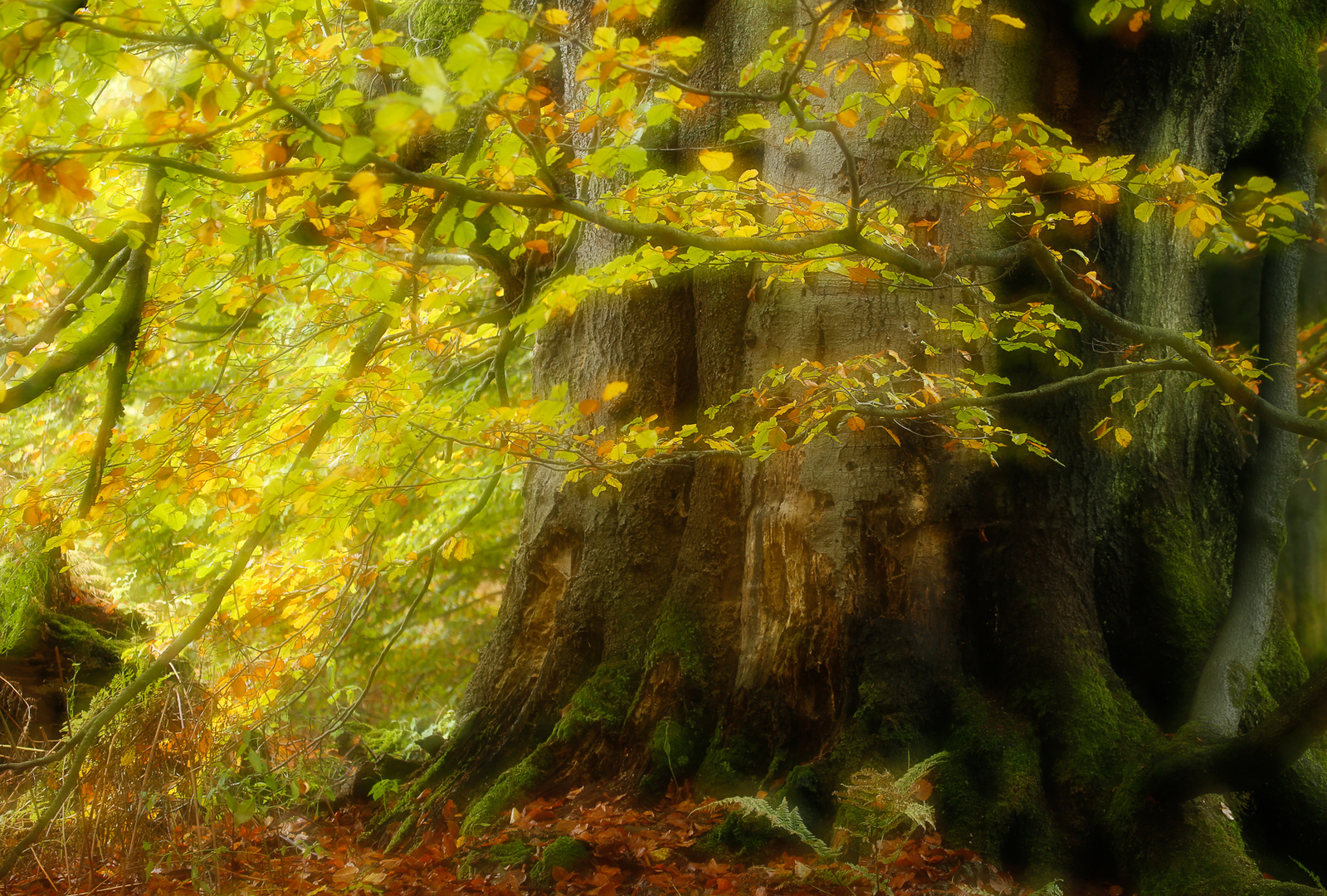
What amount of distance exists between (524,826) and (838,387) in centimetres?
215

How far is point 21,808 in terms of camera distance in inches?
137

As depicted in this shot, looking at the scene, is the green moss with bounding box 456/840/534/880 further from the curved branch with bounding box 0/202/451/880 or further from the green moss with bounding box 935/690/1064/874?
the green moss with bounding box 935/690/1064/874

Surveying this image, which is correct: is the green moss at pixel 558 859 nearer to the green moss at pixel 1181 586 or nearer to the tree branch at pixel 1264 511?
the tree branch at pixel 1264 511

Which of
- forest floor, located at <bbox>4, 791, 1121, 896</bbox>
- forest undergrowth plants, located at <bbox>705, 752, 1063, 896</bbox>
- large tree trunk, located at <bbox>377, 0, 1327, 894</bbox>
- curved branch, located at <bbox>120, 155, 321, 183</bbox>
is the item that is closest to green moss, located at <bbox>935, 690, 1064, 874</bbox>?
large tree trunk, located at <bbox>377, 0, 1327, 894</bbox>

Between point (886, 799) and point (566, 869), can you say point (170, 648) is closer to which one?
point (566, 869)

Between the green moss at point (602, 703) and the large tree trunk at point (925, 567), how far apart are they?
0.01 metres

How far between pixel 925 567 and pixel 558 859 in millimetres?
1873

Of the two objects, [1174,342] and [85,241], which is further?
[85,241]

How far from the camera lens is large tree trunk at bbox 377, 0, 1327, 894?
11.4 feet

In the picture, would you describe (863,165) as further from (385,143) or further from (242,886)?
(242,886)

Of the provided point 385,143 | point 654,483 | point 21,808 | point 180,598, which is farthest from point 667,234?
point 180,598

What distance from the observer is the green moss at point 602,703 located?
13.2 ft

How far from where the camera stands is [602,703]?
4062 millimetres

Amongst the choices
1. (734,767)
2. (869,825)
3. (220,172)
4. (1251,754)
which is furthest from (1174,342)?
(220,172)
